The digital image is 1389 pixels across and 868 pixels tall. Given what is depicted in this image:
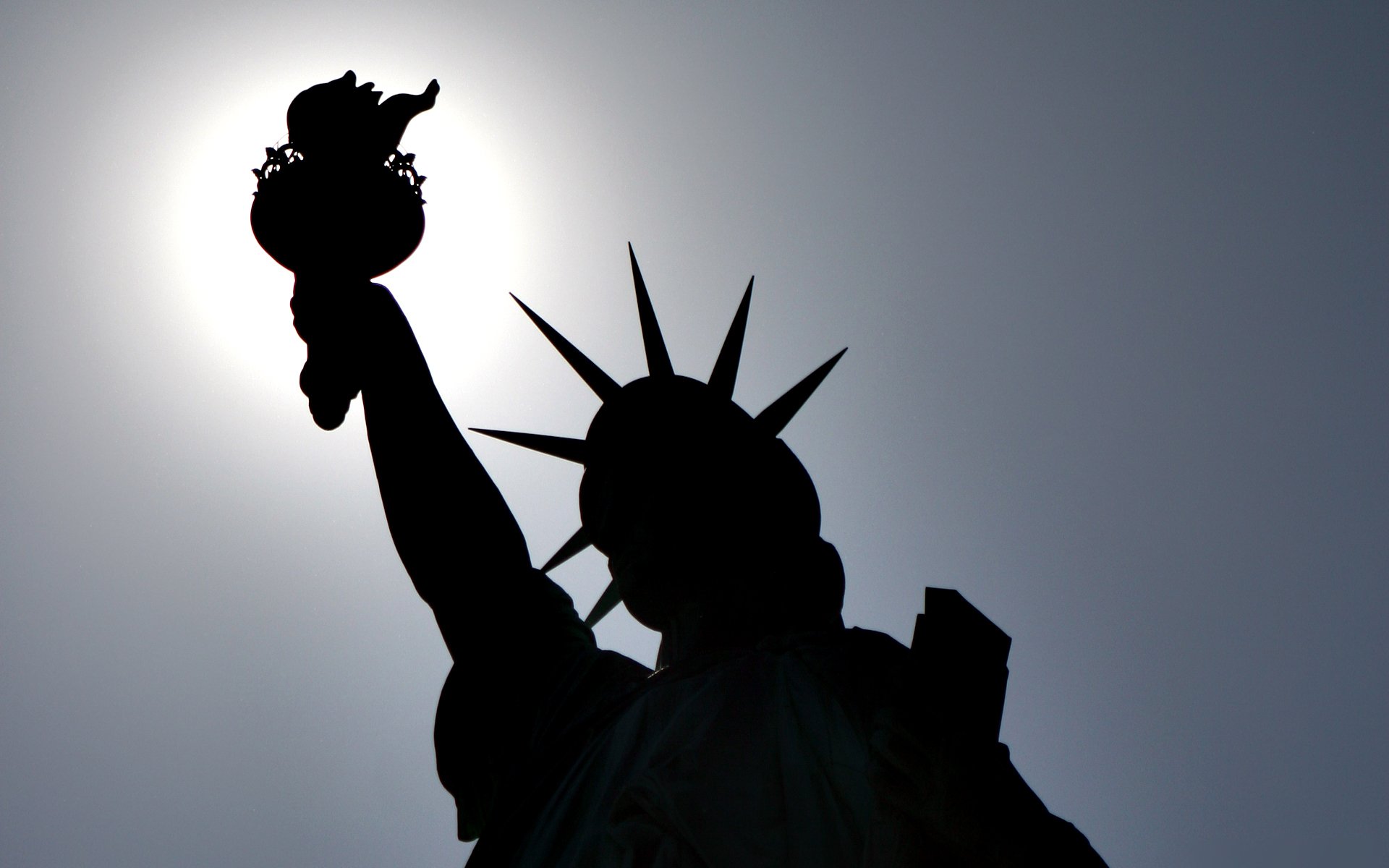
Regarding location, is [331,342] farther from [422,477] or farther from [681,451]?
[681,451]

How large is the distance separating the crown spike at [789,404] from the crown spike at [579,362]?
0.68m

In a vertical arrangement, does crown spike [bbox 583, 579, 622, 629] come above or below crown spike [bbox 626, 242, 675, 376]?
below

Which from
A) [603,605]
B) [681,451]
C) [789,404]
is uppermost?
[789,404]

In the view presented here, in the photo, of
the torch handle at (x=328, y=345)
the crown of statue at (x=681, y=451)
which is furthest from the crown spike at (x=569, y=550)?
the torch handle at (x=328, y=345)

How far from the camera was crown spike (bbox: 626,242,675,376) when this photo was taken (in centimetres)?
644

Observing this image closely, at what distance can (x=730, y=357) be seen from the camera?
646 centimetres

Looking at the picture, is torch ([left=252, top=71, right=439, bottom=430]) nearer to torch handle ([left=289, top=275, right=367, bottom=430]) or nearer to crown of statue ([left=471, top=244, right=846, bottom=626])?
torch handle ([left=289, top=275, right=367, bottom=430])

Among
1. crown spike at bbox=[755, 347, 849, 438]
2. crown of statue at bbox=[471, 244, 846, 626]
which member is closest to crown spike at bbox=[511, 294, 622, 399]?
crown of statue at bbox=[471, 244, 846, 626]

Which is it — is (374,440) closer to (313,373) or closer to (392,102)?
(313,373)

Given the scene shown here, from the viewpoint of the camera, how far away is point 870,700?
15.5ft

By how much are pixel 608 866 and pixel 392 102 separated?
378 cm

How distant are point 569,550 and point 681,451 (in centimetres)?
81

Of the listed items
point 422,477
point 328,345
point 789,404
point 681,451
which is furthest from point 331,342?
point 789,404

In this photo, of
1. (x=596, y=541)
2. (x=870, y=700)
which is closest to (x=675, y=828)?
(x=870, y=700)
